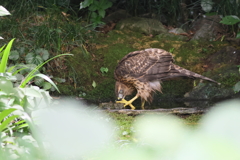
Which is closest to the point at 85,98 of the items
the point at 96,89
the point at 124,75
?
the point at 96,89

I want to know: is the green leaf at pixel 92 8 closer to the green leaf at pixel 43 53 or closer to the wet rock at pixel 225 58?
the green leaf at pixel 43 53

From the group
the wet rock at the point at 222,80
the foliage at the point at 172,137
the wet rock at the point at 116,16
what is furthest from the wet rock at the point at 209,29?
the foliage at the point at 172,137

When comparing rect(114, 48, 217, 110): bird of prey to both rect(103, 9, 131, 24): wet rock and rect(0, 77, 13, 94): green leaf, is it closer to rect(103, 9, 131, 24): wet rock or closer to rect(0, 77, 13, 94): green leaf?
rect(103, 9, 131, 24): wet rock

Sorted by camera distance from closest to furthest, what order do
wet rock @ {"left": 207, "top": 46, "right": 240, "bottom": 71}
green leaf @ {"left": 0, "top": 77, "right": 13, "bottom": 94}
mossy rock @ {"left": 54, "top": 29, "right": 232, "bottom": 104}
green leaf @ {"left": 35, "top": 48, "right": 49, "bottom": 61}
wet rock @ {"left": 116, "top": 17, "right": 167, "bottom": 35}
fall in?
green leaf @ {"left": 0, "top": 77, "right": 13, "bottom": 94}, green leaf @ {"left": 35, "top": 48, "right": 49, "bottom": 61}, mossy rock @ {"left": 54, "top": 29, "right": 232, "bottom": 104}, wet rock @ {"left": 207, "top": 46, "right": 240, "bottom": 71}, wet rock @ {"left": 116, "top": 17, "right": 167, "bottom": 35}

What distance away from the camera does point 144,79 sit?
4.78 meters

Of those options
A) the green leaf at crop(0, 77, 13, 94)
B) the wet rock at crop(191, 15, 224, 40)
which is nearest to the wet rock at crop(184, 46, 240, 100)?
the wet rock at crop(191, 15, 224, 40)

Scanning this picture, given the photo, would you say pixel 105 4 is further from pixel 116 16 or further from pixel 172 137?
pixel 172 137

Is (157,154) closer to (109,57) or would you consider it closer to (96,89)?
(96,89)

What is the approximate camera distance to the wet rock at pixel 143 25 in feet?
21.3

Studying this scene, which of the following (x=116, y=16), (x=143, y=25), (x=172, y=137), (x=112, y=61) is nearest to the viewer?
(x=172, y=137)

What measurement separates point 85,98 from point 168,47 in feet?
6.37

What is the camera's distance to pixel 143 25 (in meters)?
6.52

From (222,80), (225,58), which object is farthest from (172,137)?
(225,58)

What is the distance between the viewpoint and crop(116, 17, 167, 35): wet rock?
650 centimetres
